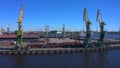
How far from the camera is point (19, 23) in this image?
87188 mm

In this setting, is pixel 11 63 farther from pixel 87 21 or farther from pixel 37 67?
pixel 87 21

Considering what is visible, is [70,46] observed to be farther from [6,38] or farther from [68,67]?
[6,38]

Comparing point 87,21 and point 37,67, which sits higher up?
point 87,21

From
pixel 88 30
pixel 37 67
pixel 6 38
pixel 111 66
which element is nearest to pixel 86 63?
pixel 111 66

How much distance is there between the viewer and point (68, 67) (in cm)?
5666

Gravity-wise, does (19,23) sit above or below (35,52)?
above

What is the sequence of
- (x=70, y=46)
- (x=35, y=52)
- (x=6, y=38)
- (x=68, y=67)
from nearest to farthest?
(x=68, y=67) < (x=35, y=52) < (x=70, y=46) < (x=6, y=38)

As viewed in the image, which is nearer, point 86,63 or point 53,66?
point 53,66

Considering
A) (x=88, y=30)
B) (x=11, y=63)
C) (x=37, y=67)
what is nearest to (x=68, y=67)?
(x=37, y=67)

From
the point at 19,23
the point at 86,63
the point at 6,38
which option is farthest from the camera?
the point at 6,38

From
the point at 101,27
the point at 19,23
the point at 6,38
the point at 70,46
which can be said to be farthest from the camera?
the point at 6,38

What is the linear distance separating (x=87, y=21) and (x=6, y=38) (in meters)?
63.2

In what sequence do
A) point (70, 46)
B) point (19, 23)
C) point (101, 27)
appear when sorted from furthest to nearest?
point (101, 27) < point (70, 46) < point (19, 23)

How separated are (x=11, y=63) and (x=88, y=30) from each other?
1908 inches
